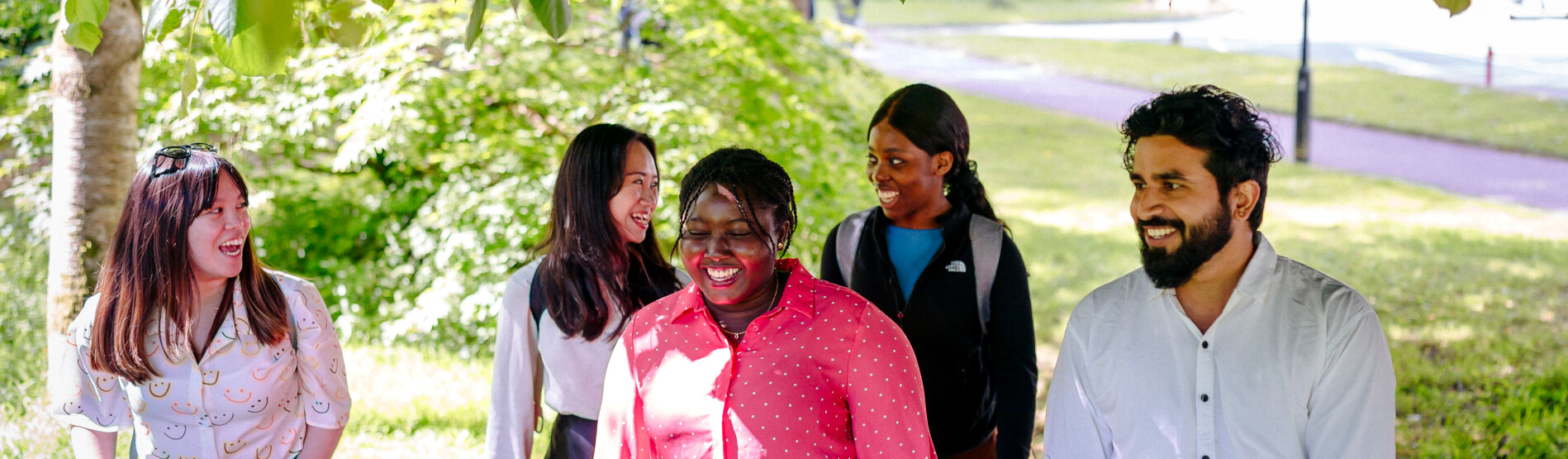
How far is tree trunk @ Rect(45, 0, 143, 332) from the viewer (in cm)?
469

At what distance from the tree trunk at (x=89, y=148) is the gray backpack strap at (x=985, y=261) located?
141 inches

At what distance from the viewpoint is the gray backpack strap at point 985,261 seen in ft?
10.7

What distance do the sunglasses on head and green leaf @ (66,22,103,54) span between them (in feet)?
0.98

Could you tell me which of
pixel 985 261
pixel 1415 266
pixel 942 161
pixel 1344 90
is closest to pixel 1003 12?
pixel 1344 90

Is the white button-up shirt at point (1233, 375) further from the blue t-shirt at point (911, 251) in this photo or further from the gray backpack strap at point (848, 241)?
the gray backpack strap at point (848, 241)

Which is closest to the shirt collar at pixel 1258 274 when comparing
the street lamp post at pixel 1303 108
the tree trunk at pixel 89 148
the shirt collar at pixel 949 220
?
the shirt collar at pixel 949 220

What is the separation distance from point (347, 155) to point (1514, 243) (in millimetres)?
10142

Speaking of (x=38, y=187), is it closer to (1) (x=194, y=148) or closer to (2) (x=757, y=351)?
(1) (x=194, y=148)

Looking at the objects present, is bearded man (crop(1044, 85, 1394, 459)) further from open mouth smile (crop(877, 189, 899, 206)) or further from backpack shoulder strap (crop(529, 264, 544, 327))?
backpack shoulder strap (crop(529, 264, 544, 327))

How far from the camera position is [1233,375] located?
245 centimetres

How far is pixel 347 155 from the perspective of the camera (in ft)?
18.7

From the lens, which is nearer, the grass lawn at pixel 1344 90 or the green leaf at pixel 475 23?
the green leaf at pixel 475 23

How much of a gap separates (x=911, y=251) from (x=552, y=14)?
1.42 m

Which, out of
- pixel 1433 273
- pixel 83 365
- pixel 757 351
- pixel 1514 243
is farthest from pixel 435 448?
pixel 1514 243
